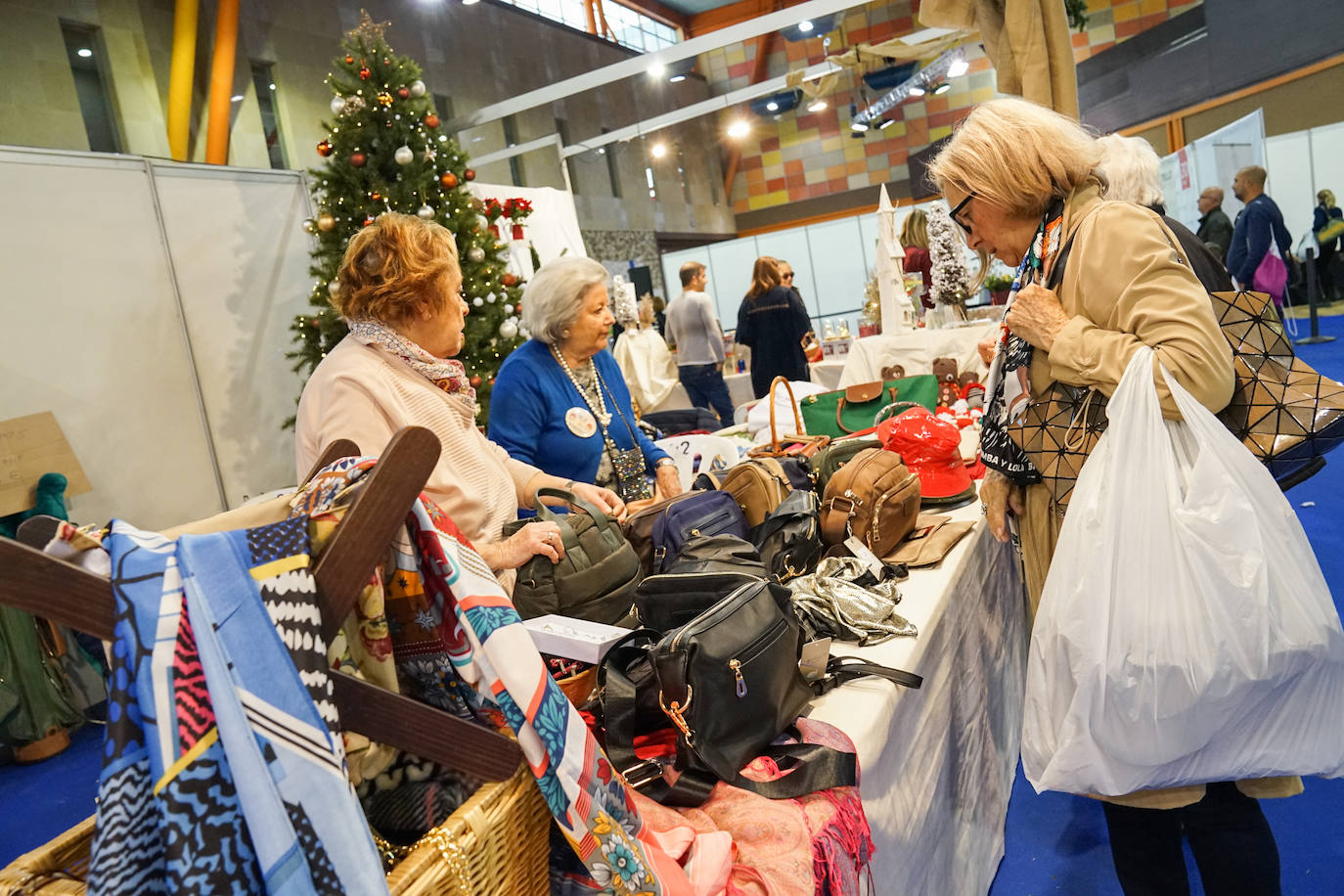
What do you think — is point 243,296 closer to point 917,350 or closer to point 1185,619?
point 917,350

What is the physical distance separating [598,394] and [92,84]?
14.4ft

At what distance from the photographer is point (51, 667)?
3.90m

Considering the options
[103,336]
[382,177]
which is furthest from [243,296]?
[382,177]

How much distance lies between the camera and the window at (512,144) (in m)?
7.18

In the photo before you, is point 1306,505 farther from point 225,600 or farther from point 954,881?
point 225,600

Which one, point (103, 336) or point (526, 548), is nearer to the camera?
point (526, 548)

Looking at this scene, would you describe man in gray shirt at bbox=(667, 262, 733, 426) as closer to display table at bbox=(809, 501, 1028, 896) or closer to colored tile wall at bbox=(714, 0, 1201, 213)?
colored tile wall at bbox=(714, 0, 1201, 213)

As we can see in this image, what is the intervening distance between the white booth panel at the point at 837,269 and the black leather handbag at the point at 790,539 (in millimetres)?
7746

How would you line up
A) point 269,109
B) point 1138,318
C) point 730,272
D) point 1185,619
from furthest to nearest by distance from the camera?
point 730,272 < point 269,109 < point 1138,318 < point 1185,619

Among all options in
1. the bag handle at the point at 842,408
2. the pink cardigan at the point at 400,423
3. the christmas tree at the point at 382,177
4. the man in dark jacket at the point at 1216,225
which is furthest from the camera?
the man in dark jacket at the point at 1216,225

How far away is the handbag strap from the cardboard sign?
390cm

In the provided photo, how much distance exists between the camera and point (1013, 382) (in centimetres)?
164

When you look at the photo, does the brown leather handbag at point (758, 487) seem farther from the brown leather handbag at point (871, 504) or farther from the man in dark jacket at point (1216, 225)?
the man in dark jacket at point (1216, 225)

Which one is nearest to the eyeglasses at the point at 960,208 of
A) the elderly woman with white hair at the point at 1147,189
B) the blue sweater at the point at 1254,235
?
the elderly woman with white hair at the point at 1147,189
